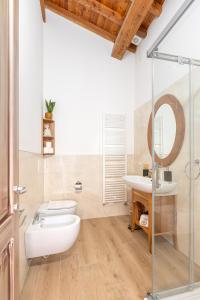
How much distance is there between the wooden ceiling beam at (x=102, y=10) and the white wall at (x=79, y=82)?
517mm

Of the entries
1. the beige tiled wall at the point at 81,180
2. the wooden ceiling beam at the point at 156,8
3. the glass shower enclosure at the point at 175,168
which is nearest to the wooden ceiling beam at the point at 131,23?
the wooden ceiling beam at the point at 156,8

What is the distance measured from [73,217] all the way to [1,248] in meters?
1.31

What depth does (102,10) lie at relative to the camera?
99.5 inches

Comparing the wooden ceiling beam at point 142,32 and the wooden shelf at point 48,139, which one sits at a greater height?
the wooden ceiling beam at point 142,32

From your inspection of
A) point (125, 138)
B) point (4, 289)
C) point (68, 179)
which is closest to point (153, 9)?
point (125, 138)

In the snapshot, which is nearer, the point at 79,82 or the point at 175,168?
the point at 175,168

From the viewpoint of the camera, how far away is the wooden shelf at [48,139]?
2.69 metres

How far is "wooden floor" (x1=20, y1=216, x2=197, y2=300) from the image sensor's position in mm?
1399

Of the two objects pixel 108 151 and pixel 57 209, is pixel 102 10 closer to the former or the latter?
pixel 108 151

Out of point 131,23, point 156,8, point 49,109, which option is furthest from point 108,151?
point 156,8

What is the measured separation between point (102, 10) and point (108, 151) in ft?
7.13

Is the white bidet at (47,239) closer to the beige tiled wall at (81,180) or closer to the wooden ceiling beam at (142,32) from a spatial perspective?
the beige tiled wall at (81,180)

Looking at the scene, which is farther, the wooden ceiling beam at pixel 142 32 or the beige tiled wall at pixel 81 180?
the beige tiled wall at pixel 81 180

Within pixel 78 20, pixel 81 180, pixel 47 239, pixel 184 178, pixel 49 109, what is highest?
pixel 78 20
